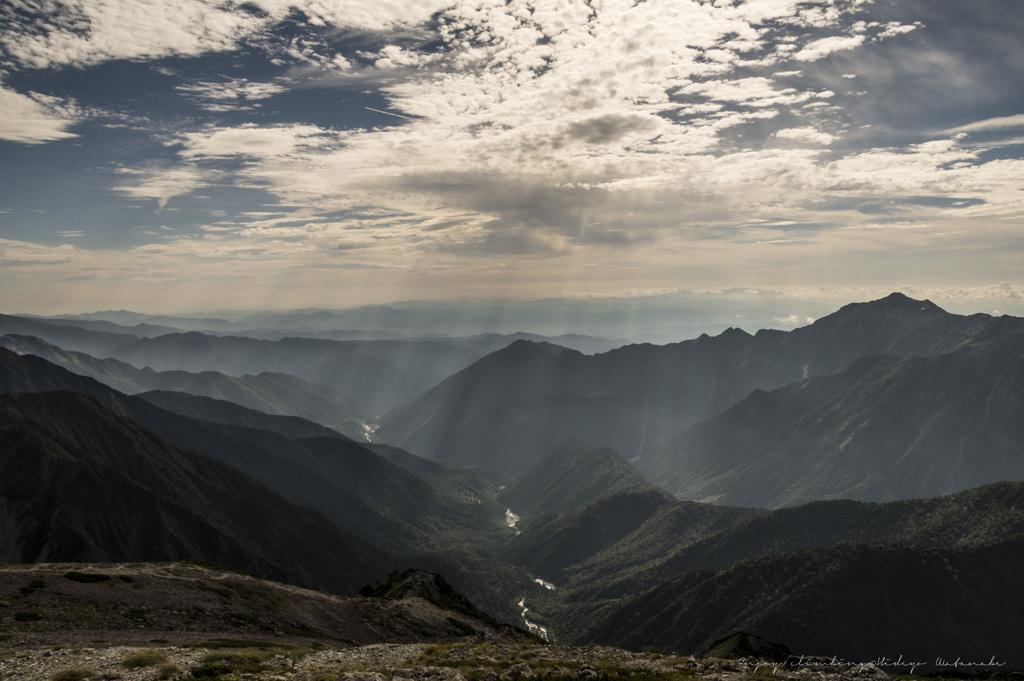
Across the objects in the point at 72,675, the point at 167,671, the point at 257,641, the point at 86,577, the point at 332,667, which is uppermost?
the point at 72,675

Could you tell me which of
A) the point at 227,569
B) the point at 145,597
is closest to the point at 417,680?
the point at 145,597

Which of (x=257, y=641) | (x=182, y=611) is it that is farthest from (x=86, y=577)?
(x=257, y=641)

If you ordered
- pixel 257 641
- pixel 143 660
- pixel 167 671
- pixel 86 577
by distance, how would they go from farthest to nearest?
1. pixel 86 577
2. pixel 257 641
3. pixel 143 660
4. pixel 167 671

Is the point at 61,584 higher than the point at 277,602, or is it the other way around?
the point at 61,584

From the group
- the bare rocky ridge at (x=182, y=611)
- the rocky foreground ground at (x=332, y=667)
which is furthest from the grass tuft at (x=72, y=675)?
the bare rocky ridge at (x=182, y=611)

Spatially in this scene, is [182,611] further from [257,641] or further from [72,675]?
[72,675]

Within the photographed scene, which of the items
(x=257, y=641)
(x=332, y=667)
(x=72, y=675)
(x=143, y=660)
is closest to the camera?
(x=72, y=675)

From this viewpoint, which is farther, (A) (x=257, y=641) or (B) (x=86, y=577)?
(B) (x=86, y=577)

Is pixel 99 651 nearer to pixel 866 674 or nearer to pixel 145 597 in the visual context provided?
pixel 145 597
